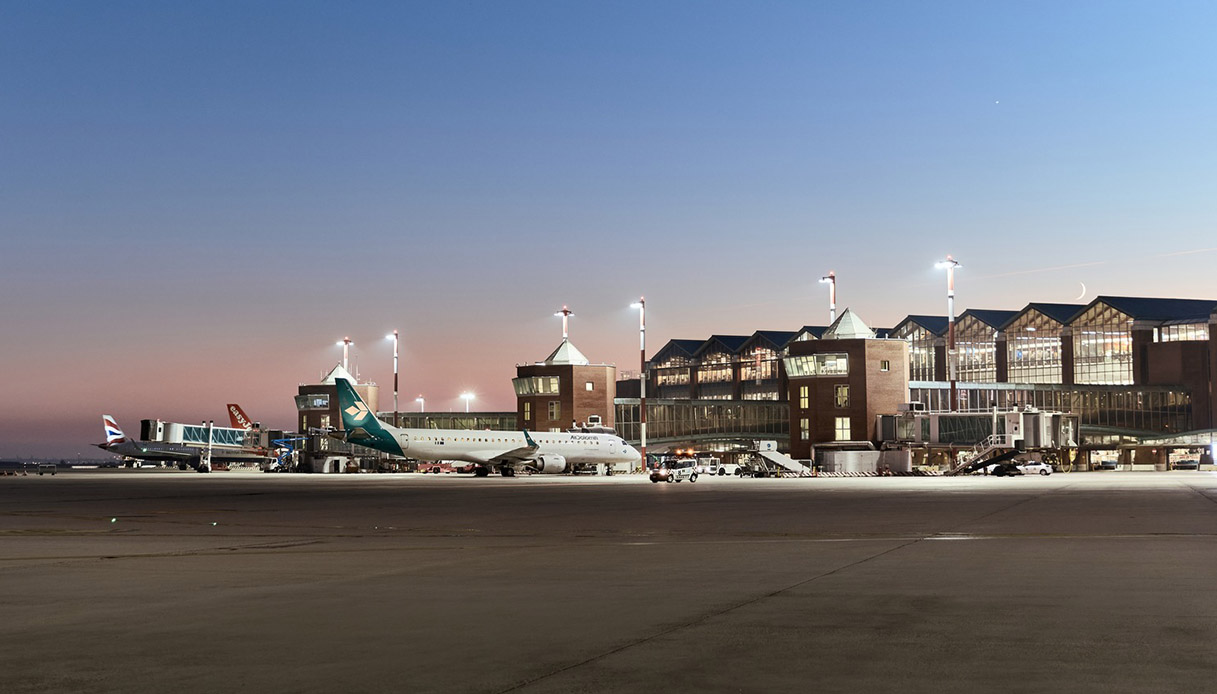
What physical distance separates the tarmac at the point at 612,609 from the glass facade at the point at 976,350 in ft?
462

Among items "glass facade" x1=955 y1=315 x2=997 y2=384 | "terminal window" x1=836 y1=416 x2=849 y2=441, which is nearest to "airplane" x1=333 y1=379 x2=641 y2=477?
"terminal window" x1=836 y1=416 x2=849 y2=441

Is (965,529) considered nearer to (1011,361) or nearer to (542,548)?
(542,548)

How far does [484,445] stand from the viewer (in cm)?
9588

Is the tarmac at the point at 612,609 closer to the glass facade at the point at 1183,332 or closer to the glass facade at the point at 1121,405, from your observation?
the glass facade at the point at 1121,405

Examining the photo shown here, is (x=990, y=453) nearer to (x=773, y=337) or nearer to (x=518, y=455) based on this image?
(x=518, y=455)

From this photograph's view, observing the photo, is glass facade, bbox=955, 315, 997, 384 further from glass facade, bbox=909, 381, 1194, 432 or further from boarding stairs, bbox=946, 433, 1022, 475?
boarding stairs, bbox=946, 433, 1022, 475

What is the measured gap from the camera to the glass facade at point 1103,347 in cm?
14962

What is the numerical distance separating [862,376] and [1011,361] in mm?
49039

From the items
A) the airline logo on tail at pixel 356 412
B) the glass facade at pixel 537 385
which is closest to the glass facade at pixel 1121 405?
the glass facade at pixel 537 385

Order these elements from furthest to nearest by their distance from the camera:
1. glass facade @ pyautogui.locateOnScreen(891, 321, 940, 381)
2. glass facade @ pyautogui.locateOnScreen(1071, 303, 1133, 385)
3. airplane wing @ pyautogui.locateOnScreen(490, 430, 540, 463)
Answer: glass facade @ pyautogui.locateOnScreen(891, 321, 940, 381) < glass facade @ pyautogui.locateOnScreen(1071, 303, 1133, 385) < airplane wing @ pyautogui.locateOnScreen(490, 430, 540, 463)

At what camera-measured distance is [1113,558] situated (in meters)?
20.0

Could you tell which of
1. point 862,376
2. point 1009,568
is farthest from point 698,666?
point 862,376

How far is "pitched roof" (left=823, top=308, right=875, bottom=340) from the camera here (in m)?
124

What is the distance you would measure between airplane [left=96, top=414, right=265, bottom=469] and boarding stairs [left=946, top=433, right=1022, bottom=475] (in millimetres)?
87082
